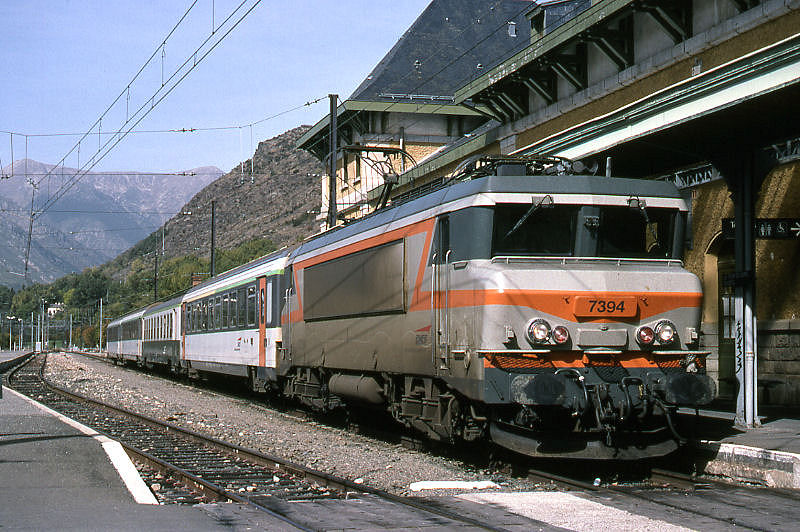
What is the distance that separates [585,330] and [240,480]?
4140 millimetres

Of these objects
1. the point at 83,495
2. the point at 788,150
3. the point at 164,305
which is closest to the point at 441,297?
the point at 83,495

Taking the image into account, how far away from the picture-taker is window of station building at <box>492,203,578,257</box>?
1070 centimetres

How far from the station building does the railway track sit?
4.11 metres

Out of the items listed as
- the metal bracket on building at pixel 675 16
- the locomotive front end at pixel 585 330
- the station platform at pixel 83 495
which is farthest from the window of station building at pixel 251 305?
the locomotive front end at pixel 585 330

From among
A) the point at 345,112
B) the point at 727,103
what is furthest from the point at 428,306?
the point at 345,112

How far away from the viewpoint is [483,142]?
25.9 metres

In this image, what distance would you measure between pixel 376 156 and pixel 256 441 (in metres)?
26.4

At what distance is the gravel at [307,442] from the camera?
35.9ft

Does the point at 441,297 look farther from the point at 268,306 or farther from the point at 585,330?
the point at 268,306

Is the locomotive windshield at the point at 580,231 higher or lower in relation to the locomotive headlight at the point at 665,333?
higher

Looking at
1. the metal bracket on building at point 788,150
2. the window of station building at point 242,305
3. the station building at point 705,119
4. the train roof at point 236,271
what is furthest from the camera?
the window of station building at point 242,305

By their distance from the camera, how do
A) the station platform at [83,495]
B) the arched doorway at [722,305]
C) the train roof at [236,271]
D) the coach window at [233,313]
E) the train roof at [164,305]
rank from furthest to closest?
the train roof at [164,305] < the coach window at [233,313] < the train roof at [236,271] < the arched doorway at [722,305] < the station platform at [83,495]

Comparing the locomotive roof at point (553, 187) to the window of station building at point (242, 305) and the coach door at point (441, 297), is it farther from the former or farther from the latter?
the window of station building at point (242, 305)

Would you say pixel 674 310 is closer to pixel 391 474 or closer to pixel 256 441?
pixel 391 474
